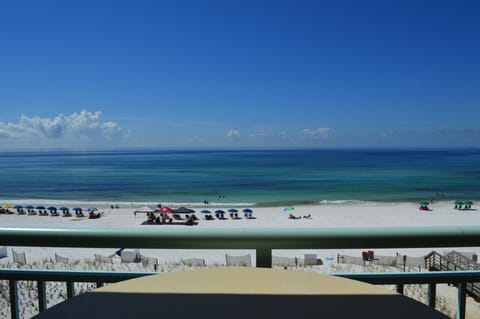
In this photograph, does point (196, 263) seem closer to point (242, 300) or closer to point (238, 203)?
point (242, 300)

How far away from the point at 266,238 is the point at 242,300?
1.02 ft

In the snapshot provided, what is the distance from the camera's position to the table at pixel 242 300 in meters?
0.88

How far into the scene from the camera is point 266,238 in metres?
1.22

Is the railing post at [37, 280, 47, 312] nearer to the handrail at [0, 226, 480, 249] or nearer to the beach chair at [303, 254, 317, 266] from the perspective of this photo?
the handrail at [0, 226, 480, 249]

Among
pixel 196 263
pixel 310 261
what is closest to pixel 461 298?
pixel 310 261

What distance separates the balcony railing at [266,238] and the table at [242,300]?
15 cm

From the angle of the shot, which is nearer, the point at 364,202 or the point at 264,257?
the point at 264,257

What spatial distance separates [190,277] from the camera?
43.4 inches

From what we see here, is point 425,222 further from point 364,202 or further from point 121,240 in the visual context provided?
point 121,240

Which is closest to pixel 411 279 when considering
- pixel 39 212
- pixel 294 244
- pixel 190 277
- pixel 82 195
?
pixel 294 244

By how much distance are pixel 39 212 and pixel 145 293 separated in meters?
27.2

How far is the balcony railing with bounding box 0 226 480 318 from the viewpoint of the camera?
1198mm

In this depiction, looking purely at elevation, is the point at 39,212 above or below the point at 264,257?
below

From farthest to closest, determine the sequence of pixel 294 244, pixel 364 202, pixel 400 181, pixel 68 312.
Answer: pixel 400 181
pixel 364 202
pixel 294 244
pixel 68 312
